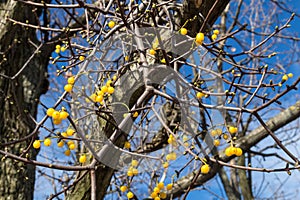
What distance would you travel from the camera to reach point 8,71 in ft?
9.70

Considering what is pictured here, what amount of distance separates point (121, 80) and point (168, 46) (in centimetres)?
36

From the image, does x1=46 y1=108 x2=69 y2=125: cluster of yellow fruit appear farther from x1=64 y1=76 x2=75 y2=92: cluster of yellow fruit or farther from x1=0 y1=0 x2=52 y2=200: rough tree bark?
x1=0 y1=0 x2=52 y2=200: rough tree bark

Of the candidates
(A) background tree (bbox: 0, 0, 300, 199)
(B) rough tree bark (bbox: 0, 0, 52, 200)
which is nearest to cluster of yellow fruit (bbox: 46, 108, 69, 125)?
(A) background tree (bbox: 0, 0, 300, 199)

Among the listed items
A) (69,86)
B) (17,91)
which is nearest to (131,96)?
(69,86)

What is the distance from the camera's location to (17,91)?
9.66 ft

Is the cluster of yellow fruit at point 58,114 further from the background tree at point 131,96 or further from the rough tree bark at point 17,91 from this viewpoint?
the rough tree bark at point 17,91

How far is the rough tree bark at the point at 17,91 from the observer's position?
2.59m

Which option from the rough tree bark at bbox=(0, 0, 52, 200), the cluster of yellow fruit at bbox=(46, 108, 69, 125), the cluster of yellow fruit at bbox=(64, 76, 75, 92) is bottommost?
the cluster of yellow fruit at bbox=(46, 108, 69, 125)

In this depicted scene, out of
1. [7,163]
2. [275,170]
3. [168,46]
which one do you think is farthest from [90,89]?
[7,163]

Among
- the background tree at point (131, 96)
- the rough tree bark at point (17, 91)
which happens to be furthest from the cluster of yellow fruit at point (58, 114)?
the rough tree bark at point (17, 91)

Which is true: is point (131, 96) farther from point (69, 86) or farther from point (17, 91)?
point (17, 91)

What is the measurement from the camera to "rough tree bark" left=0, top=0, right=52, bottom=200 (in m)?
2.59

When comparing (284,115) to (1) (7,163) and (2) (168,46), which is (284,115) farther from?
(1) (7,163)

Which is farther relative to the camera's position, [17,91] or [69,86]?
[17,91]
